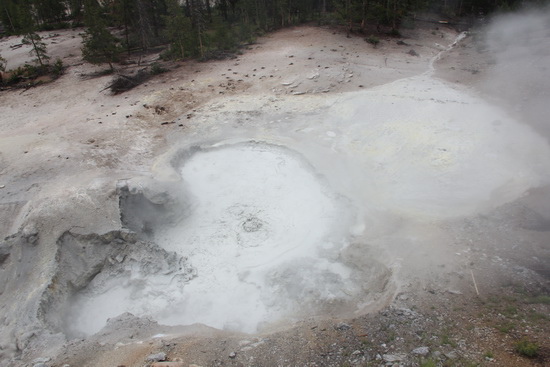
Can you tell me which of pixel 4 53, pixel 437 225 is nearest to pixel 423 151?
pixel 437 225

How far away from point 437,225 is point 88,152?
43.0ft

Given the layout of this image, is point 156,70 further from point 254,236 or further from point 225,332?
point 225,332

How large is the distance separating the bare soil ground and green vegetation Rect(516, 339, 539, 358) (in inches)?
3.1

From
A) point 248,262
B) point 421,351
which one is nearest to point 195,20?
point 248,262

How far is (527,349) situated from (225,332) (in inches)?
244

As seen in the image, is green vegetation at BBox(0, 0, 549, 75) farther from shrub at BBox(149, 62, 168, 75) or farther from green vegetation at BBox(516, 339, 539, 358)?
green vegetation at BBox(516, 339, 539, 358)

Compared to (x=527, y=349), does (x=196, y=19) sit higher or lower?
higher

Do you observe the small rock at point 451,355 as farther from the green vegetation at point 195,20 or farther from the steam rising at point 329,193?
the green vegetation at point 195,20

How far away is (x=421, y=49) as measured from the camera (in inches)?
1033

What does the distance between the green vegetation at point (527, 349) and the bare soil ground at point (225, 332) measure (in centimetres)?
8

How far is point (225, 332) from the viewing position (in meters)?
8.55

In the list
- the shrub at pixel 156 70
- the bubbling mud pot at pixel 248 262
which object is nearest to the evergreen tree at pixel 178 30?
the shrub at pixel 156 70

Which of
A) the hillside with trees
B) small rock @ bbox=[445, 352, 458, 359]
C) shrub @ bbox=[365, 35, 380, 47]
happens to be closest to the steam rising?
small rock @ bbox=[445, 352, 458, 359]

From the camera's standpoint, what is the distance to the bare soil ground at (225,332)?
23.7ft
